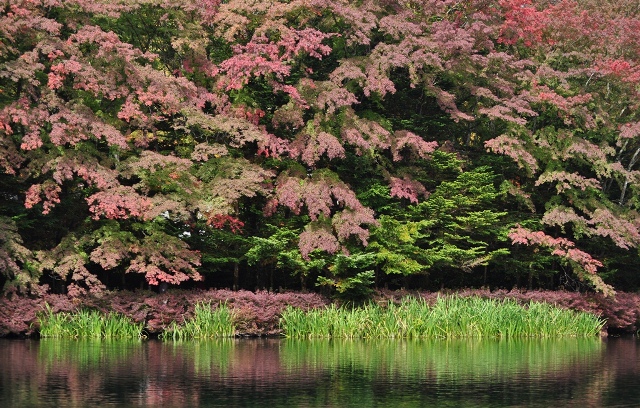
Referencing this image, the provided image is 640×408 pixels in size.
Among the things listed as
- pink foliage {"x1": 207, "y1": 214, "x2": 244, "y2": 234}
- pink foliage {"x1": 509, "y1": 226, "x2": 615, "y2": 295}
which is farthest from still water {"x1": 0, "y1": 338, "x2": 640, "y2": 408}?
pink foliage {"x1": 509, "y1": 226, "x2": 615, "y2": 295}

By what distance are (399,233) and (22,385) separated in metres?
16.9

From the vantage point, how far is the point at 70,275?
3031 centimetres

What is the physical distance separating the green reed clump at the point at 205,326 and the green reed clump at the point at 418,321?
1.64 meters

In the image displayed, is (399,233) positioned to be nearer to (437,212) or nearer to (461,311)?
(437,212)

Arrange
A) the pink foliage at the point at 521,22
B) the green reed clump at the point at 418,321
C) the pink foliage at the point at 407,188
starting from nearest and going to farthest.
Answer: the green reed clump at the point at 418,321 → the pink foliage at the point at 407,188 → the pink foliage at the point at 521,22

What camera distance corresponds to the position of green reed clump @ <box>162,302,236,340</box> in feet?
91.4

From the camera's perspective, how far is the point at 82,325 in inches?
1070

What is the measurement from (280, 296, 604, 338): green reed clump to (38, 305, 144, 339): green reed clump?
4624 mm

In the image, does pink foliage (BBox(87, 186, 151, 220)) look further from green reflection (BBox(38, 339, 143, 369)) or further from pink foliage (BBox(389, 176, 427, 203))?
pink foliage (BBox(389, 176, 427, 203))

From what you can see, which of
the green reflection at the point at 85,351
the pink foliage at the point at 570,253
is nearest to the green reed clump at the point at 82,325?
the green reflection at the point at 85,351

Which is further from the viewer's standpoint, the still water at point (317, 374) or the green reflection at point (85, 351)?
the green reflection at point (85, 351)

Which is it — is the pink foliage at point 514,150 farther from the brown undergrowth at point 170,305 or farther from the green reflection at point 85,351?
the green reflection at point 85,351

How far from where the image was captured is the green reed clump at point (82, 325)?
1069 inches

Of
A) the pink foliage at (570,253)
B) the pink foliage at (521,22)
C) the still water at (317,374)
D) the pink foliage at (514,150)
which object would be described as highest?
the pink foliage at (521,22)
